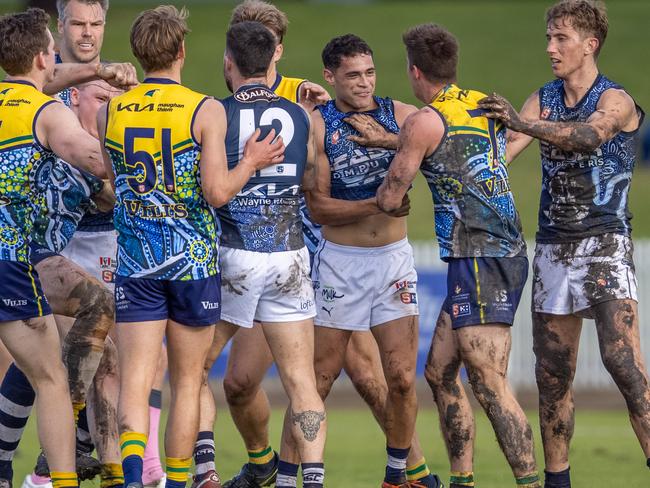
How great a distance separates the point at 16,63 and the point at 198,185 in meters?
1.39

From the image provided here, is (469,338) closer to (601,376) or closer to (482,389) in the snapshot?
(482,389)

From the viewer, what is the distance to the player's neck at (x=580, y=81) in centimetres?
780

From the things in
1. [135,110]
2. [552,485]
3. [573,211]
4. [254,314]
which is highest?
[135,110]

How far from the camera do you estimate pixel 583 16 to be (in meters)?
7.75

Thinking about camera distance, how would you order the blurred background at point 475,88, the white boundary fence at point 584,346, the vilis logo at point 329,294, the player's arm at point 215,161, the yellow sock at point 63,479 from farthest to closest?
1. the white boundary fence at point 584,346
2. the blurred background at point 475,88
3. the vilis logo at point 329,294
4. the yellow sock at point 63,479
5. the player's arm at point 215,161

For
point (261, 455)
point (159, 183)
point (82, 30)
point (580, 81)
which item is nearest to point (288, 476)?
point (261, 455)

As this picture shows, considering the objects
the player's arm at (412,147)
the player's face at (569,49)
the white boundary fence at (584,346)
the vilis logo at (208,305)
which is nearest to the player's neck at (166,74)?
the vilis logo at (208,305)

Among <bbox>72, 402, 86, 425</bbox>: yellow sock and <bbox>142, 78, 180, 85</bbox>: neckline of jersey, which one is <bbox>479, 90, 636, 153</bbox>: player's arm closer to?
<bbox>142, 78, 180, 85</bbox>: neckline of jersey

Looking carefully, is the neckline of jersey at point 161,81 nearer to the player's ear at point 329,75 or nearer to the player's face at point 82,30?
the player's ear at point 329,75

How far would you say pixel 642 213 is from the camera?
2858 cm

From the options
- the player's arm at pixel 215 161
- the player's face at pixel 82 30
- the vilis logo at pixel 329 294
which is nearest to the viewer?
the player's arm at pixel 215 161

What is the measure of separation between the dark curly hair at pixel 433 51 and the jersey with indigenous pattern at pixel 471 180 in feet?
0.36

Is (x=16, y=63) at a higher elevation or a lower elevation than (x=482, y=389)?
higher

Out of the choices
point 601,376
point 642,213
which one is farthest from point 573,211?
point 642,213
